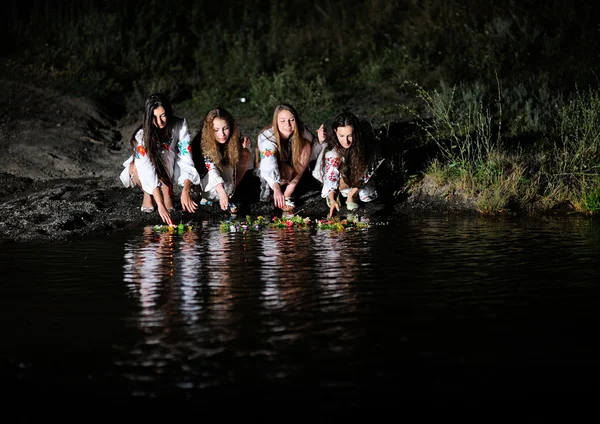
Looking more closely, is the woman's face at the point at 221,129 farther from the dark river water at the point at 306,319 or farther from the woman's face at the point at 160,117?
the dark river water at the point at 306,319

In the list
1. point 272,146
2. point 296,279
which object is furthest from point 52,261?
point 272,146

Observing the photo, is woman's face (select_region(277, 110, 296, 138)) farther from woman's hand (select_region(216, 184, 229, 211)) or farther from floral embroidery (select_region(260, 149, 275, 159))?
woman's hand (select_region(216, 184, 229, 211))

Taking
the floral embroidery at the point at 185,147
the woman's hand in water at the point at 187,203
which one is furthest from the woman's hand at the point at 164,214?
the floral embroidery at the point at 185,147

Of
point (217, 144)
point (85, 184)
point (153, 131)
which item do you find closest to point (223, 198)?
point (217, 144)

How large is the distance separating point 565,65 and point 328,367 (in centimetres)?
1241

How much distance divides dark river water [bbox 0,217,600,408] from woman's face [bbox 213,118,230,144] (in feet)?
7.62

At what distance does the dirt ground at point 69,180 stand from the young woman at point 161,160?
321 mm

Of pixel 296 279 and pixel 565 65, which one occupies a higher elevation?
pixel 565 65

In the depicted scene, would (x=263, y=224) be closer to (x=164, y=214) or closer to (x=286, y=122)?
(x=164, y=214)

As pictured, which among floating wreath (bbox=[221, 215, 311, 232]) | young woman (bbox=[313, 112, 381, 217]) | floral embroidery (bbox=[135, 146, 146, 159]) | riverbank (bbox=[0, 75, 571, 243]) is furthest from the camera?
young woman (bbox=[313, 112, 381, 217])

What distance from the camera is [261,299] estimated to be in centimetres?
593

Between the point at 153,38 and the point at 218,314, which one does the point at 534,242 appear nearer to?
the point at 218,314

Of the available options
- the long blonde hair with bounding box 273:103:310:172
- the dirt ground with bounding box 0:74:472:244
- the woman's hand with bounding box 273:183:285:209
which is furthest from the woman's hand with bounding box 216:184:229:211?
the long blonde hair with bounding box 273:103:310:172

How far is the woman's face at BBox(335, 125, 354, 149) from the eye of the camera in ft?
34.3
